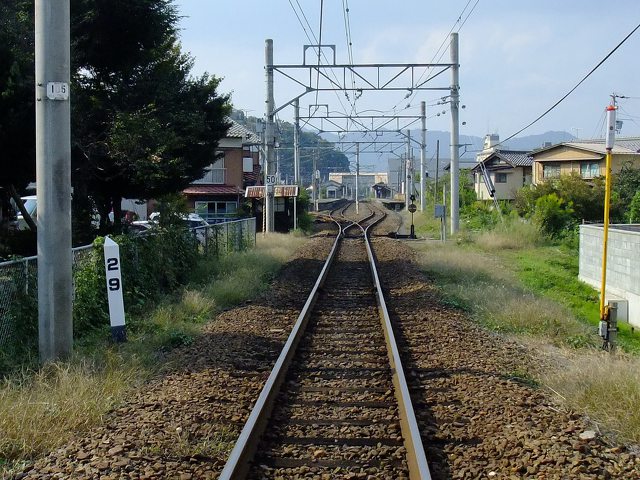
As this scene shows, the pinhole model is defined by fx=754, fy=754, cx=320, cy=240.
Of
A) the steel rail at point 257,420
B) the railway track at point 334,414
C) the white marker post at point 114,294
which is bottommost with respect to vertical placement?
the railway track at point 334,414

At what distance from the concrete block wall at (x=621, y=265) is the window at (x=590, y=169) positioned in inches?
1210

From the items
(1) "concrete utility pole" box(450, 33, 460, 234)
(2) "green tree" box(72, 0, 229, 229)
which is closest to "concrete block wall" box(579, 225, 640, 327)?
(1) "concrete utility pole" box(450, 33, 460, 234)

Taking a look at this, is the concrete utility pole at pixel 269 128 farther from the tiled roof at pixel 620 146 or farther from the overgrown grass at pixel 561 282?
the tiled roof at pixel 620 146

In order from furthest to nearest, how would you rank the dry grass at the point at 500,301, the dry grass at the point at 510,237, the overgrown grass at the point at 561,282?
1. the dry grass at the point at 510,237
2. the overgrown grass at the point at 561,282
3. the dry grass at the point at 500,301

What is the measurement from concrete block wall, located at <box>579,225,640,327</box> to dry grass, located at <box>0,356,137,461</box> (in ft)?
40.5

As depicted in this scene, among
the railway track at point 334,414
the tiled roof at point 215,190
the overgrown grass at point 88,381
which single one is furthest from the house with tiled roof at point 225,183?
the railway track at point 334,414

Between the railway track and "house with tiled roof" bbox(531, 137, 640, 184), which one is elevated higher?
"house with tiled roof" bbox(531, 137, 640, 184)

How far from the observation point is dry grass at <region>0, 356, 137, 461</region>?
6117 millimetres

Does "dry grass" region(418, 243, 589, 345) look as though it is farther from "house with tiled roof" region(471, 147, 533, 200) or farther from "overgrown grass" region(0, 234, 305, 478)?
"house with tiled roof" region(471, 147, 533, 200)

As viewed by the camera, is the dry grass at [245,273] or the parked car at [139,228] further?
the parked car at [139,228]

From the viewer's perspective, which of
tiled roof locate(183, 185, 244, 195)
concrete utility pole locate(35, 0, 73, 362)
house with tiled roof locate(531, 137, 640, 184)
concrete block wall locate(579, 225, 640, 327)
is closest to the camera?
concrete utility pole locate(35, 0, 73, 362)

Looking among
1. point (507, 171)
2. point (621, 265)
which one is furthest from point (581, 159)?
point (621, 265)

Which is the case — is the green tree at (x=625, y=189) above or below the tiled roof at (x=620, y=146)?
below

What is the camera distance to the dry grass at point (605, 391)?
6.46 m
